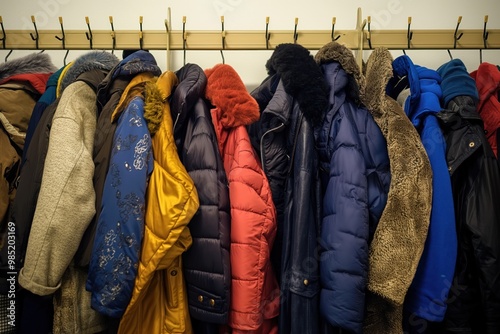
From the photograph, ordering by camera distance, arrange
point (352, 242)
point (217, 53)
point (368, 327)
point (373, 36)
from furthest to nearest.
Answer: point (217, 53) < point (373, 36) < point (368, 327) < point (352, 242)

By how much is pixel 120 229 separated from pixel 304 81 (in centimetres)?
67

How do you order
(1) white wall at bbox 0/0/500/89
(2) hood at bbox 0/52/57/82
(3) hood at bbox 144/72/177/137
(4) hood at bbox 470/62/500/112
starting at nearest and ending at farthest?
(3) hood at bbox 144/72/177/137, (4) hood at bbox 470/62/500/112, (2) hood at bbox 0/52/57/82, (1) white wall at bbox 0/0/500/89

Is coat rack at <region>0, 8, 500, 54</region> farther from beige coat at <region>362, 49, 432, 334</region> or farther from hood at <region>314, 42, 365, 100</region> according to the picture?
beige coat at <region>362, 49, 432, 334</region>

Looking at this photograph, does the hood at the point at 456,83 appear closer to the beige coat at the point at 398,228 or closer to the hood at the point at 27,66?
the beige coat at the point at 398,228

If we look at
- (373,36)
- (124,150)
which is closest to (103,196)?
(124,150)

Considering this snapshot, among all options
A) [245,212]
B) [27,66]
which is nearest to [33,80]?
[27,66]

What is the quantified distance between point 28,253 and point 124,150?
37 cm

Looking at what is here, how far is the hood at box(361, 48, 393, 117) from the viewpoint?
989 millimetres

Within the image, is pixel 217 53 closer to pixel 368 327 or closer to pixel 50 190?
pixel 50 190

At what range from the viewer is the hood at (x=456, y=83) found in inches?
39.1

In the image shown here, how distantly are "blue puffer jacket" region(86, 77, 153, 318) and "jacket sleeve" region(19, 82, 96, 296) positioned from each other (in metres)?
0.06

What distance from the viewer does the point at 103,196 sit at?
2.81ft

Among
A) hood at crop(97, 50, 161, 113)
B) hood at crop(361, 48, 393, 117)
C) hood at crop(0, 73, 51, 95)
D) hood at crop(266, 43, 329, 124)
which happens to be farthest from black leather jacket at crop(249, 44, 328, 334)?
hood at crop(0, 73, 51, 95)

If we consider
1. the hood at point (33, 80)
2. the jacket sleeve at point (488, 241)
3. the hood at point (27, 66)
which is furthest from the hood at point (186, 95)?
the jacket sleeve at point (488, 241)
